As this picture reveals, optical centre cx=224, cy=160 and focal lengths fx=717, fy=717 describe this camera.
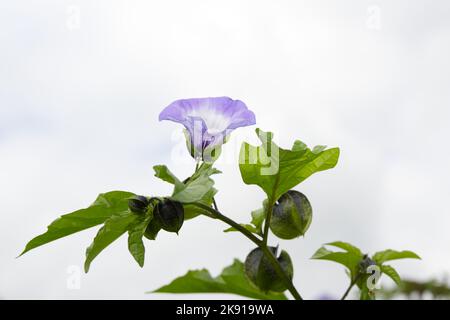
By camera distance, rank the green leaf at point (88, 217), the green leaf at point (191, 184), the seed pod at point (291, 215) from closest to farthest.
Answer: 1. the green leaf at point (191, 184)
2. the green leaf at point (88, 217)
3. the seed pod at point (291, 215)

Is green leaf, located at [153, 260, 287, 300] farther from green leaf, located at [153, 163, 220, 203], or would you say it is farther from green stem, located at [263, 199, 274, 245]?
green leaf, located at [153, 163, 220, 203]

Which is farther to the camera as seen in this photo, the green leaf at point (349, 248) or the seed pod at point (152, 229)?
the green leaf at point (349, 248)

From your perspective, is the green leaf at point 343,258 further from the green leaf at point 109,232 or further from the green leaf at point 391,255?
the green leaf at point 109,232

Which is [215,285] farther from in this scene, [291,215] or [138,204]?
[138,204]

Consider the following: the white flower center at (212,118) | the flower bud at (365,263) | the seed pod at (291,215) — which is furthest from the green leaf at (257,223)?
the flower bud at (365,263)

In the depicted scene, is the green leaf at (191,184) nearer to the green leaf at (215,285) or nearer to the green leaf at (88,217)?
the green leaf at (88,217)

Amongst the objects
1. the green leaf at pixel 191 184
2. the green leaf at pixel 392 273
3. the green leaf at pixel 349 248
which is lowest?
the green leaf at pixel 392 273

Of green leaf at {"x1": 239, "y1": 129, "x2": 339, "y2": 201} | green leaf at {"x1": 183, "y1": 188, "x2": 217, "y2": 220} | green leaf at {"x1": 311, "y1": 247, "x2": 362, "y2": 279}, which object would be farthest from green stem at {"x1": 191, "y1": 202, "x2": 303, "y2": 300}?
green leaf at {"x1": 311, "y1": 247, "x2": 362, "y2": 279}

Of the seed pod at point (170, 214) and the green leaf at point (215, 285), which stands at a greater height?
the seed pod at point (170, 214)

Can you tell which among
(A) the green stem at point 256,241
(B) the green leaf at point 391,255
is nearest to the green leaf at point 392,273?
(B) the green leaf at point 391,255

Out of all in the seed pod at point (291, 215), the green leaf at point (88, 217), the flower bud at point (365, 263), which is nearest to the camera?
the green leaf at point (88, 217)
